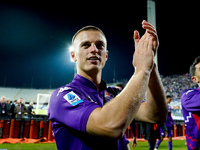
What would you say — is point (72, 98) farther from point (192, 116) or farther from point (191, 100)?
point (192, 116)

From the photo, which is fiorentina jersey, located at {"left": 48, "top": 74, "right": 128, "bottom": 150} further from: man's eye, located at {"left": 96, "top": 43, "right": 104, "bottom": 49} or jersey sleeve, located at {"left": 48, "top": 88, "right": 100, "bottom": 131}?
man's eye, located at {"left": 96, "top": 43, "right": 104, "bottom": 49}

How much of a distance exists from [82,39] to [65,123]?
670 millimetres

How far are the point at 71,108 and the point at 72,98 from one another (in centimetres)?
8

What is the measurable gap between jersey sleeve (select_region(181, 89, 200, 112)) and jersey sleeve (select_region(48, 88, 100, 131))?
1857mm

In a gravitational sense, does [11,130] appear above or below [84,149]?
below

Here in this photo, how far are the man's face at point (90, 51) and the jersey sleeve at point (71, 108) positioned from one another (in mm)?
252

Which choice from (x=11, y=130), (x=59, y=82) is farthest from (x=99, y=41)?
(x=59, y=82)

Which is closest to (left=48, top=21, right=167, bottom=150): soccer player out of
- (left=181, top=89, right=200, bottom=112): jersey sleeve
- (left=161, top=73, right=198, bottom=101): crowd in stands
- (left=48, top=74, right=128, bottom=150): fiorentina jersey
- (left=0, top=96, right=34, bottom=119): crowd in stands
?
(left=48, top=74, right=128, bottom=150): fiorentina jersey

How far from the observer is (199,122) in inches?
102

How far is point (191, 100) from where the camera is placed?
2.57 metres

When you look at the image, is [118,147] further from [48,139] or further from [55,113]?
[48,139]

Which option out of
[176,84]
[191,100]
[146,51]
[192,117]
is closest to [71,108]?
[146,51]

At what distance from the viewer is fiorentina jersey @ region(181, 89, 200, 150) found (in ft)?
8.33

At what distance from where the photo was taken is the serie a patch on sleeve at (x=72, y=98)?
3.89ft
